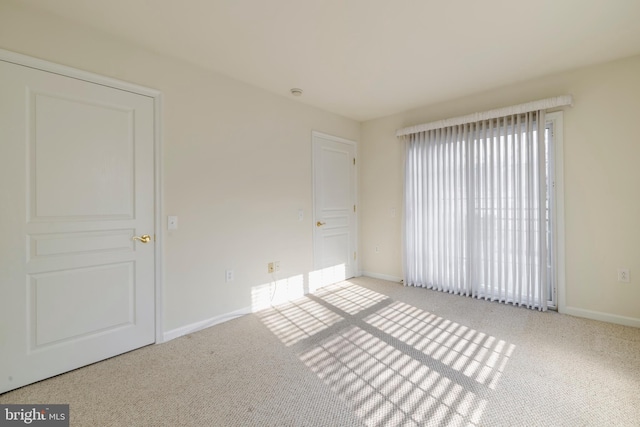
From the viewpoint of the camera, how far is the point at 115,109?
2.28m

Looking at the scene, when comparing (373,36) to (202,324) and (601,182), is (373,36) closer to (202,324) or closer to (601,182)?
(601,182)

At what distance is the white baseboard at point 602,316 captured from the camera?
272 centimetres

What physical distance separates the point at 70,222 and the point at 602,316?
471 cm

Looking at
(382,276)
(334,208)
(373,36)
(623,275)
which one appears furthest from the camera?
(382,276)

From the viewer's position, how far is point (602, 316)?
2857 mm

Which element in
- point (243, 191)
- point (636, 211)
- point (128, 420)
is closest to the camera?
point (128, 420)

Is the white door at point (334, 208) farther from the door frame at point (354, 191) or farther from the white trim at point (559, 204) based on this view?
the white trim at point (559, 204)

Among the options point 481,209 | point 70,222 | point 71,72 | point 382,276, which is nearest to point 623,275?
point 481,209

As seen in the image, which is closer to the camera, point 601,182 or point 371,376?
point 371,376

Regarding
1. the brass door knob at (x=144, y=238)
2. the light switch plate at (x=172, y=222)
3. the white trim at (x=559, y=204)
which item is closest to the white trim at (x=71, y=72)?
the light switch plate at (x=172, y=222)

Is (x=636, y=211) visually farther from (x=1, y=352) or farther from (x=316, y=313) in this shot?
(x=1, y=352)

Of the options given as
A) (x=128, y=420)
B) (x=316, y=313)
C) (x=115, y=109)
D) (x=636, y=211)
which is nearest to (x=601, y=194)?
(x=636, y=211)

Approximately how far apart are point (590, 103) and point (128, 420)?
4.51 meters

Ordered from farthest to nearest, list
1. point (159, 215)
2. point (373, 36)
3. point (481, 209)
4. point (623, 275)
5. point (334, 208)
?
1. point (334, 208)
2. point (481, 209)
3. point (623, 275)
4. point (159, 215)
5. point (373, 36)
